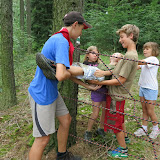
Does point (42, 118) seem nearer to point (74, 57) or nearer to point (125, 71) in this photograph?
point (74, 57)

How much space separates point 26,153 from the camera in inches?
102

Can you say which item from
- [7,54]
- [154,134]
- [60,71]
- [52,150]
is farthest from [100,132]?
[7,54]

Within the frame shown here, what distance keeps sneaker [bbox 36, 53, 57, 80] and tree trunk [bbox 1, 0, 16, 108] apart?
9.32 feet

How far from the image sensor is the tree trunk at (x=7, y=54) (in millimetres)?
3855

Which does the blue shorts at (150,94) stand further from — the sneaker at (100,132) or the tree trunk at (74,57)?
the tree trunk at (74,57)

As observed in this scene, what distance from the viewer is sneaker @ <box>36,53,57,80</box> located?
5.25ft

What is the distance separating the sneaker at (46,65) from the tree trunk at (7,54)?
2839 millimetres

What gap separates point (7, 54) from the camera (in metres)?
4.08

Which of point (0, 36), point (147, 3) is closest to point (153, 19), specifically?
point (147, 3)

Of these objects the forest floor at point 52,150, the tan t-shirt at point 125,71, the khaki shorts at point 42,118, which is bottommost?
the forest floor at point 52,150

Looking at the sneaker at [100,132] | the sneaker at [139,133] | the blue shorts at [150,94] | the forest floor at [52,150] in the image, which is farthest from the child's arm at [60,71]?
the sneaker at [139,133]

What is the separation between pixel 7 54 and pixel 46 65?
296cm

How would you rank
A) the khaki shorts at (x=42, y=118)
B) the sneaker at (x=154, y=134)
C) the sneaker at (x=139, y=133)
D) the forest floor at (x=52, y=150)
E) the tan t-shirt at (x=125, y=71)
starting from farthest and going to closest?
the sneaker at (x=139, y=133), the sneaker at (x=154, y=134), the forest floor at (x=52, y=150), the tan t-shirt at (x=125, y=71), the khaki shorts at (x=42, y=118)

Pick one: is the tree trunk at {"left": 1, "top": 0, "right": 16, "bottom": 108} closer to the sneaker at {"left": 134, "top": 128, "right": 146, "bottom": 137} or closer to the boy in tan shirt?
the boy in tan shirt
